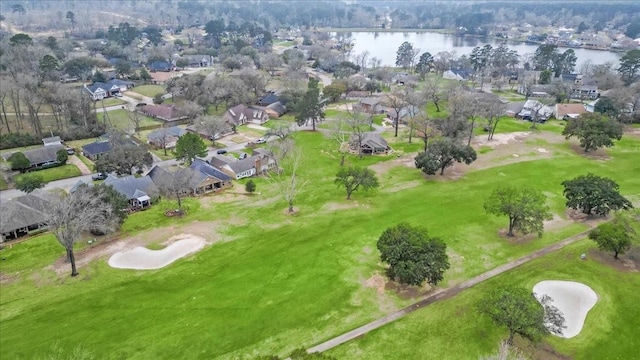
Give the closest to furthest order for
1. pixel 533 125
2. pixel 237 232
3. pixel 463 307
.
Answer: pixel 463 307
pixel 237 232
pixel 533 125

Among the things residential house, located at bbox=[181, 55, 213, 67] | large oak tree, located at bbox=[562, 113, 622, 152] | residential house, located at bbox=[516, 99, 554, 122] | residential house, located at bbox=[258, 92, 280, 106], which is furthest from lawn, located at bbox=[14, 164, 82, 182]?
residential house, located at bbox=[181, 55, 213, 67]

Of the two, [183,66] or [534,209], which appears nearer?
[534,209]

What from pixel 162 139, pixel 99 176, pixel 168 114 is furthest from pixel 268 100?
pixel 99 176

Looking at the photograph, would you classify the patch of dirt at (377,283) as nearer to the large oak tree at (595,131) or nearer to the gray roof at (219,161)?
the gray roof at (219,161)

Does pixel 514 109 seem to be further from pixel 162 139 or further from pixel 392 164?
pixel 162 139

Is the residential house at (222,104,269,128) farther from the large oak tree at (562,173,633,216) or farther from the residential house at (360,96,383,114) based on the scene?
the large oak tree at (562,173,633,216)

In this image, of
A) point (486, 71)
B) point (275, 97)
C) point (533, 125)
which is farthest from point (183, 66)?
point (533, 125)

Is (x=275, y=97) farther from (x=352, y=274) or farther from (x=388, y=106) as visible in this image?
(x=352, y=274)
